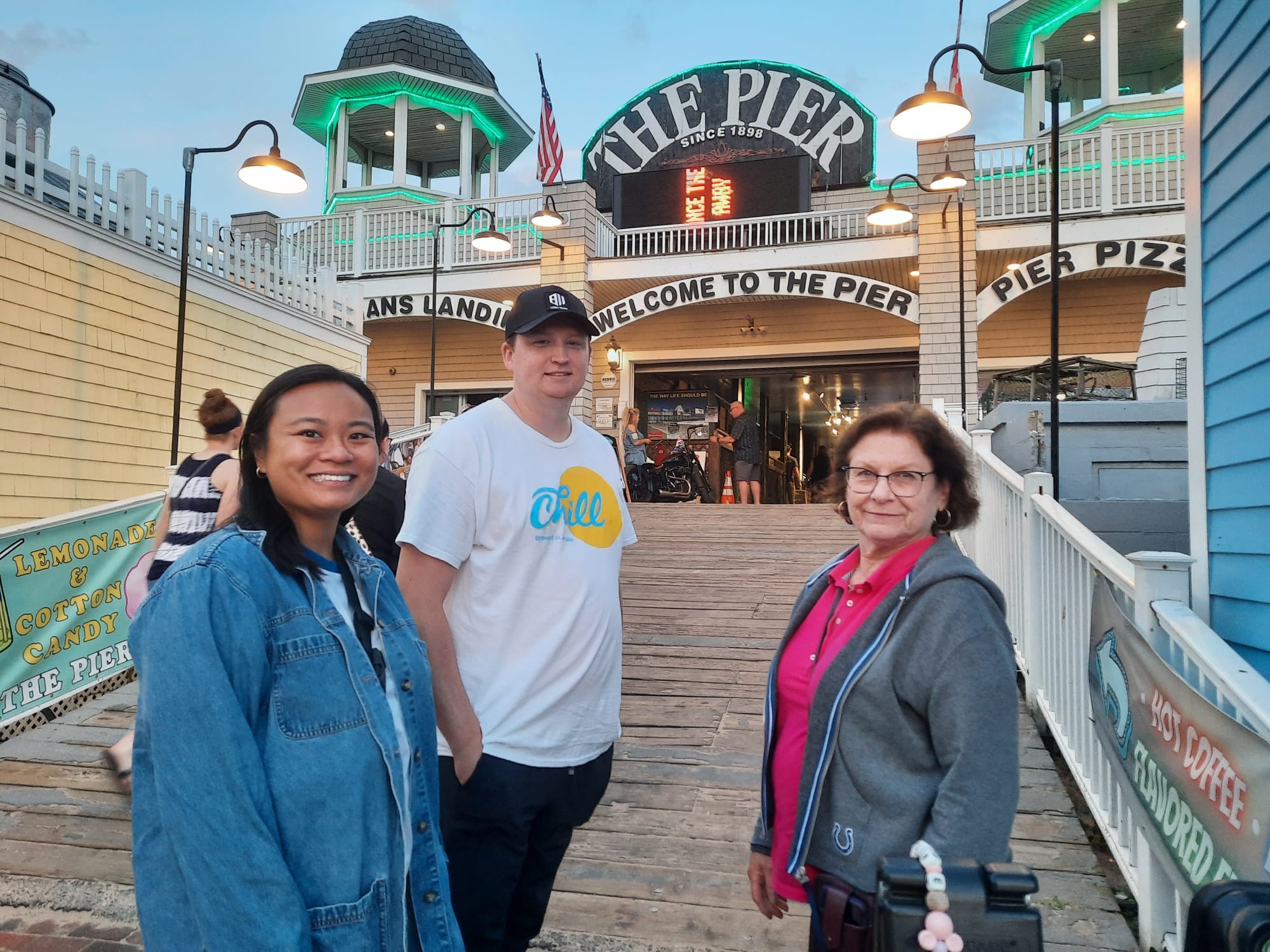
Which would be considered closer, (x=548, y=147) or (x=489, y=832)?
(x=489, y=832)

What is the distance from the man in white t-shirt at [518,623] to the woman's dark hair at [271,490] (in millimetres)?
528

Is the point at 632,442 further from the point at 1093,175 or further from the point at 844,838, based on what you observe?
the point at 844,838

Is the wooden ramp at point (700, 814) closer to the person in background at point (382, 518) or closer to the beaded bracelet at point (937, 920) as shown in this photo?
the person in background at point (382, 518)

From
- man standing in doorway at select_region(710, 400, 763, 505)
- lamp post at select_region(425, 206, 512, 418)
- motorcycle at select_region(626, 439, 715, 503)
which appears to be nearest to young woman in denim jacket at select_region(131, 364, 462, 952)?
lamp post at select_region(425, 206, 512, 418)

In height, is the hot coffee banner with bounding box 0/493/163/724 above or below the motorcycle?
below

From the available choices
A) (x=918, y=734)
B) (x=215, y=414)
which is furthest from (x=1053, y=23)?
(x=918, y=734)

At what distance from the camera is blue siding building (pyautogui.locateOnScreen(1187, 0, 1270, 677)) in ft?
9.26

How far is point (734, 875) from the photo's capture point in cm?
329

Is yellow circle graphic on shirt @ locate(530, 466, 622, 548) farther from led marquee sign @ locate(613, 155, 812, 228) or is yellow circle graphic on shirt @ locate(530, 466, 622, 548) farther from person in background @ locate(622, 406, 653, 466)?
led marquee sign @ locate(613, 155, 812, 228)

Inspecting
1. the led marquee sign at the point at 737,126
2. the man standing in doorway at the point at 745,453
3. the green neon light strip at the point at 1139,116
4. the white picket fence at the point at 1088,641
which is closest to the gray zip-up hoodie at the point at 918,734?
the white picket fence at the point at 1088,641

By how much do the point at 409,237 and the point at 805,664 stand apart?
52.2 ft

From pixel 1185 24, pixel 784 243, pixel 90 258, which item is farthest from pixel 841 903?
pixel 784 243

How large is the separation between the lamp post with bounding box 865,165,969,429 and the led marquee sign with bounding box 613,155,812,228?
8.39 ft

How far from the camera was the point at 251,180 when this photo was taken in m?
8.86
